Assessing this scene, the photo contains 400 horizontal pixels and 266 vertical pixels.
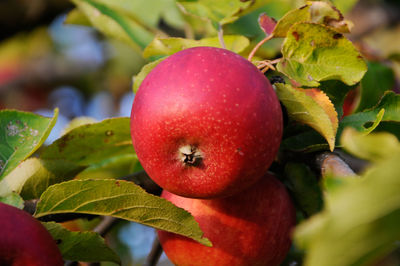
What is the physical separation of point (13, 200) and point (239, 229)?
0.36 m

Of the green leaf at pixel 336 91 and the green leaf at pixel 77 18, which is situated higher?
the green leaf at pixel 336 91

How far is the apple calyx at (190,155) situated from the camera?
0.68 metres

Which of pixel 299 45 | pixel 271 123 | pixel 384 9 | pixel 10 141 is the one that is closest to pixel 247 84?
pixel 271 123

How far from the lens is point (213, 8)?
3.56 ft

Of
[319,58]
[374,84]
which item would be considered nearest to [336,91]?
[319,58]

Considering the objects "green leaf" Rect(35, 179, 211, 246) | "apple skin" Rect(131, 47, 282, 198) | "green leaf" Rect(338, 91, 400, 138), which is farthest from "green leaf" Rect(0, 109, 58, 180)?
"green leaf" Rect(338, 91, 400, 138)

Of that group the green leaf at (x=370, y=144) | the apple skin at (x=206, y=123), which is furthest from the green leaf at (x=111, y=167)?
the green leaf at (x=370, y=144)

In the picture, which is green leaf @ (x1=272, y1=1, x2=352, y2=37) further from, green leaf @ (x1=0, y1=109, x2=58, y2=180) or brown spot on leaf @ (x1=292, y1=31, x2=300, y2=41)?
green leaf @ (x1=0, y1=109, x2=58, y2=180)

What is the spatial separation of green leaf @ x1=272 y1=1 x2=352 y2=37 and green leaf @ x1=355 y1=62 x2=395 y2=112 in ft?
0.72

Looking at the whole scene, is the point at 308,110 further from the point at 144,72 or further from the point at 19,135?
the point at 19,135

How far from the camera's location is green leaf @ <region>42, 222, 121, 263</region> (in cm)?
73

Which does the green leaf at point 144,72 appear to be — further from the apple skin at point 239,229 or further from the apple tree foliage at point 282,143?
the apple skin at point 239,229

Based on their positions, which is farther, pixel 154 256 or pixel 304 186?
pixel 154 256

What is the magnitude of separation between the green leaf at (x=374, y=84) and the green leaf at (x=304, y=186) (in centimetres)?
22
